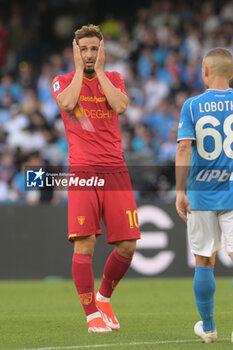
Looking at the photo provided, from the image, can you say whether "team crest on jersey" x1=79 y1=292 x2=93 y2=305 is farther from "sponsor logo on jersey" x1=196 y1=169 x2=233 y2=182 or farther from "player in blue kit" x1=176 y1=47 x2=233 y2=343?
"sponsor logo on jersey" x1=196 y1=169 x2=233 y2=182

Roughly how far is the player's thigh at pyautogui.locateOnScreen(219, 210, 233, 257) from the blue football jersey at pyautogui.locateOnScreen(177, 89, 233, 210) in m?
0.05

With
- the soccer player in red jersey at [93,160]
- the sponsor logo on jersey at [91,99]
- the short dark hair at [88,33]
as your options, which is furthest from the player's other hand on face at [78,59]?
the sponsor logo on jersey at [91,99]

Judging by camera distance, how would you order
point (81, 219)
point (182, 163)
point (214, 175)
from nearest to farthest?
point (182, 163)
point (214, 175)
point (81, 219)

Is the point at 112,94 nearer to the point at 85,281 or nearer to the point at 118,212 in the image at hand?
the point at 118,212

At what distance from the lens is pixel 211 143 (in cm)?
612

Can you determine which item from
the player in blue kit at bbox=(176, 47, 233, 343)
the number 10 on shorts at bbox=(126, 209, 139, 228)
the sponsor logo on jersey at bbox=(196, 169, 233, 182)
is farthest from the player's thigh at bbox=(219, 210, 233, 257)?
the number 10 on shorts at bbox=(126, 209, 139, 228)

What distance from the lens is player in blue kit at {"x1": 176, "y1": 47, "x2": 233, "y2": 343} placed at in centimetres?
611

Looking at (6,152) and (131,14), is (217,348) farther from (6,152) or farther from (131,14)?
(131,14)

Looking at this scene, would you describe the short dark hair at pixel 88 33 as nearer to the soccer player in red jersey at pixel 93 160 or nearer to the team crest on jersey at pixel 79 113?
the soccer player in red jersey at pixel 93 160

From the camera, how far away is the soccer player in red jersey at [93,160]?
23.0 feet

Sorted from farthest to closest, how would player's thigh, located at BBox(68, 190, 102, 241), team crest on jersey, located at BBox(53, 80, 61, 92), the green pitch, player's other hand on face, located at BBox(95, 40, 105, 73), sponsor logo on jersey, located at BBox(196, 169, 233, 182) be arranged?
1. team crest on jersey, located at BBox(53, 80, 61, 92)
2. player's other hand on face, located at BBox(95, 40, 105, 73)
3. player's thigh, located at BBox(68, 190, 102, 241)
4. the green pitch
5. sponsor logo on jersey, located at BBox(196, 169, 233, 182)

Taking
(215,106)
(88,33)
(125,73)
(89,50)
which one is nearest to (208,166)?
(215,106)

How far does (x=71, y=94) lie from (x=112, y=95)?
342 millimetres

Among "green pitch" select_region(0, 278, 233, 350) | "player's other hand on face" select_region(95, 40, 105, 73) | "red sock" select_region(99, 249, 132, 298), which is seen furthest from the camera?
"red sock" select_region(99, 249, 132, 298)
